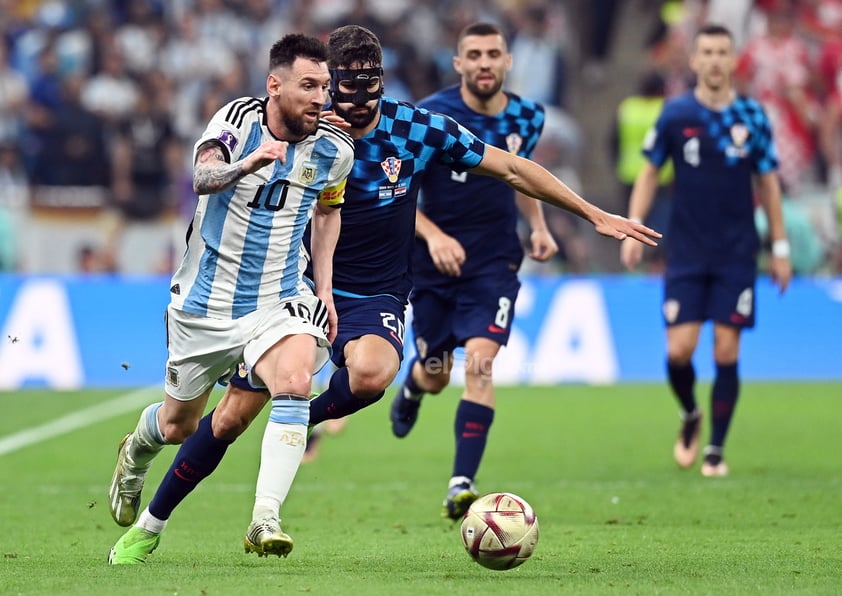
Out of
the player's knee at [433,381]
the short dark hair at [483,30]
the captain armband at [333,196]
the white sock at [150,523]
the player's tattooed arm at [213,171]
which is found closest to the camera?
the player's tattooed arm at [213,171]

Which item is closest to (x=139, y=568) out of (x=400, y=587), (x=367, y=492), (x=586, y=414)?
(x=400, y=587)

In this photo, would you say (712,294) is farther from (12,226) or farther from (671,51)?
(12,226)

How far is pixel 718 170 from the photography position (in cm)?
1073

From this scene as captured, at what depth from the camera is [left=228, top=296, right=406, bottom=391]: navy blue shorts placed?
768 cm

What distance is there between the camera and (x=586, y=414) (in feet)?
46.6

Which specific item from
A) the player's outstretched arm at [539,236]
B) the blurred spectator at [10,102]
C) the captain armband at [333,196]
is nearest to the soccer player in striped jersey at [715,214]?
the player's outstretched arm at [539,236]

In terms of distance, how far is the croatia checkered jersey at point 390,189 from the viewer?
24.4 feet

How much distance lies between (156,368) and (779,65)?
25.1ft

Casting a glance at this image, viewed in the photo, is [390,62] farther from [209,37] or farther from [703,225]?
[703,225]

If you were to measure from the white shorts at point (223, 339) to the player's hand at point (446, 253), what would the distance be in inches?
70.5

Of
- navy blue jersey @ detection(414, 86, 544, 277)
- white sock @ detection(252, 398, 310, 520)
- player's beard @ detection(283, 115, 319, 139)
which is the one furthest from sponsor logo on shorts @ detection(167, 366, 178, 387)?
navy blue jersey @ detection(414, 86, 544, 277)

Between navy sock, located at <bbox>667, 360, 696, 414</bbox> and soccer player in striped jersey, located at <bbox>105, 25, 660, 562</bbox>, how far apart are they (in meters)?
3.33

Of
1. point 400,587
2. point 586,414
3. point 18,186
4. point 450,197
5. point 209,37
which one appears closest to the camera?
point 400,587

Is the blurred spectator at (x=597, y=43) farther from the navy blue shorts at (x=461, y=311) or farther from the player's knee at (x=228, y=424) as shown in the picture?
the player's knee at (x=228, y=424)
